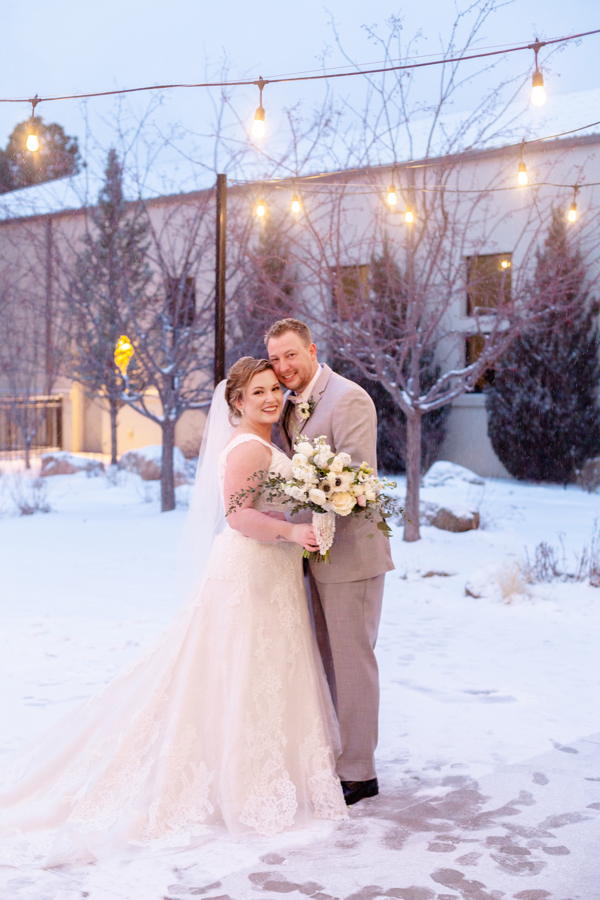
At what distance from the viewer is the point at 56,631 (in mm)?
6848

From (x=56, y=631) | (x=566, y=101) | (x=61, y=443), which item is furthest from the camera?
(x=61, y=443)

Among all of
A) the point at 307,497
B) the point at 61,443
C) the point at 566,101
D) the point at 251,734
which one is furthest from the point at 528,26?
the point at 61,443

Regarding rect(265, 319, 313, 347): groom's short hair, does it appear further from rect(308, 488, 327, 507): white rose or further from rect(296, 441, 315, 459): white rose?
rect(308, 488, 327, 507): white rose

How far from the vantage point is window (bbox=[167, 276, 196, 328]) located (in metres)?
12.9

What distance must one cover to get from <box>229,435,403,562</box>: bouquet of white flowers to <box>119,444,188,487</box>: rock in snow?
1193 cm

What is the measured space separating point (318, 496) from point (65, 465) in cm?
1522

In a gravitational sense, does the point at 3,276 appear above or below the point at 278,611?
above

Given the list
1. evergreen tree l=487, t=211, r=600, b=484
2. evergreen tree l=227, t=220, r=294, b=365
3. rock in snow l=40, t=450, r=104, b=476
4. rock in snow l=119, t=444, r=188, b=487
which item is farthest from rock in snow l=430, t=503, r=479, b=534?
rock in snow l=40, t=450, r=104, b=476

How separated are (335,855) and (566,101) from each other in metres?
18.0

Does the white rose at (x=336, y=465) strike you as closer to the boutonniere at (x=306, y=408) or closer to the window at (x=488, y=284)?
the boutonniere at (x=306, y=408)

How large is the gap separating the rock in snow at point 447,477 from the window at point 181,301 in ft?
16.2

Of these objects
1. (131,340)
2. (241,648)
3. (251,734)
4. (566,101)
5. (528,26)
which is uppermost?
(566,101)

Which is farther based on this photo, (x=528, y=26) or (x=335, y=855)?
(x=528, y=26)

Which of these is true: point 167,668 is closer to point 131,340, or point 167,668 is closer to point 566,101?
point 131,340
